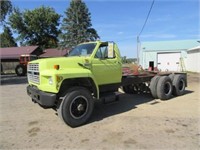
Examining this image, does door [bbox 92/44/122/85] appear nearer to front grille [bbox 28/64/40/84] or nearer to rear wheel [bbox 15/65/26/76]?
front grille [bbox 28/64/40/84]

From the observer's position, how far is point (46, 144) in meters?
5.00

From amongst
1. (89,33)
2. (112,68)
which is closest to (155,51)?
(89,33)

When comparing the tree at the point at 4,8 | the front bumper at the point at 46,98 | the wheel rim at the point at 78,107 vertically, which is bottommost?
A: the wheel rim at the point at 78,107

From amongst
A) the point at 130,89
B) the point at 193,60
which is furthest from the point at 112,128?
the point at 193,60

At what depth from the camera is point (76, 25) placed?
5216cm

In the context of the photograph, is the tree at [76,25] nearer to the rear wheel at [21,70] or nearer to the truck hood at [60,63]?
the rear wheel at [21,70]

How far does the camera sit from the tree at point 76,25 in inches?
2021

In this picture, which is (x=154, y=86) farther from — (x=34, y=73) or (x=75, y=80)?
(x=34, y=73)

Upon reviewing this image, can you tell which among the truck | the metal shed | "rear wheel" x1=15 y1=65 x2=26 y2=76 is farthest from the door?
the metal shed

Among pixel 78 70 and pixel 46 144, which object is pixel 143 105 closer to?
pixel 78 70

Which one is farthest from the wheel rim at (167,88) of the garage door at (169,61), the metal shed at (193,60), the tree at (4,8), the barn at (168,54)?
the garage door at (169,61)

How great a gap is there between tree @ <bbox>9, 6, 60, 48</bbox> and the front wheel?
50530mm

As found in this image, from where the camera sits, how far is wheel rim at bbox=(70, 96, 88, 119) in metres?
6.18

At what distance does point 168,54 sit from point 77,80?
29369 mm
